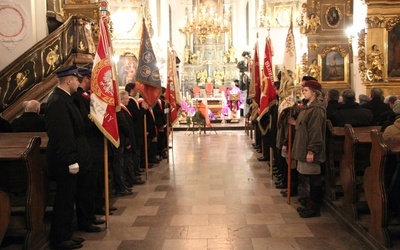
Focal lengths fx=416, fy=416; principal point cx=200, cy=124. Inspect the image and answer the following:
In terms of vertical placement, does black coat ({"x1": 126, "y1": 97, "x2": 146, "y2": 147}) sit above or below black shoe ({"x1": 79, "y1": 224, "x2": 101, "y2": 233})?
above

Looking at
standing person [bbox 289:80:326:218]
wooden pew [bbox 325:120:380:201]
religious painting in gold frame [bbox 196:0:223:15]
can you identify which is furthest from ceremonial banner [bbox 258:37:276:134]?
religious painting in gold frame [bbox 196:0:223:15]

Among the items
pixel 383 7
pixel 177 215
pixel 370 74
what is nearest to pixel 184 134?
pixel 370 74

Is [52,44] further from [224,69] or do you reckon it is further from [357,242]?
[224,69]

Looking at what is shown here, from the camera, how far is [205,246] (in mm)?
4809

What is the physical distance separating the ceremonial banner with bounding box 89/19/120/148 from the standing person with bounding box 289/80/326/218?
8.20 feet

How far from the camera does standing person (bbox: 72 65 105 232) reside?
17.1ft

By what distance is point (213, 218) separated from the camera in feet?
19.3

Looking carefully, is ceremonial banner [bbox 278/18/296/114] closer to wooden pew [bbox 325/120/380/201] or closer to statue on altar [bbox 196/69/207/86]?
wooden pew [bbox 325/120/380/201]

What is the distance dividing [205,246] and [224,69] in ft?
79.4

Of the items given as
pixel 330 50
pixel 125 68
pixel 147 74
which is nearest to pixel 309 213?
pixel 147 74

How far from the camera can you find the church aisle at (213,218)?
491 centimetres

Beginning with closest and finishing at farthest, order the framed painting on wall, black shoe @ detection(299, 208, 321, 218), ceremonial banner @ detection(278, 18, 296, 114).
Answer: black shoe @ detection(299, 208, 321, 218), ceremonial banner @ detection(278, 18, 296, 114), the framed painting on wall

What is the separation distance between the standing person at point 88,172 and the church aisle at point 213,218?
0.75 feet

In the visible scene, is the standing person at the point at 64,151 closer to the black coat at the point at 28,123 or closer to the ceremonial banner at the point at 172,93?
the black coat at the point at 28,123
